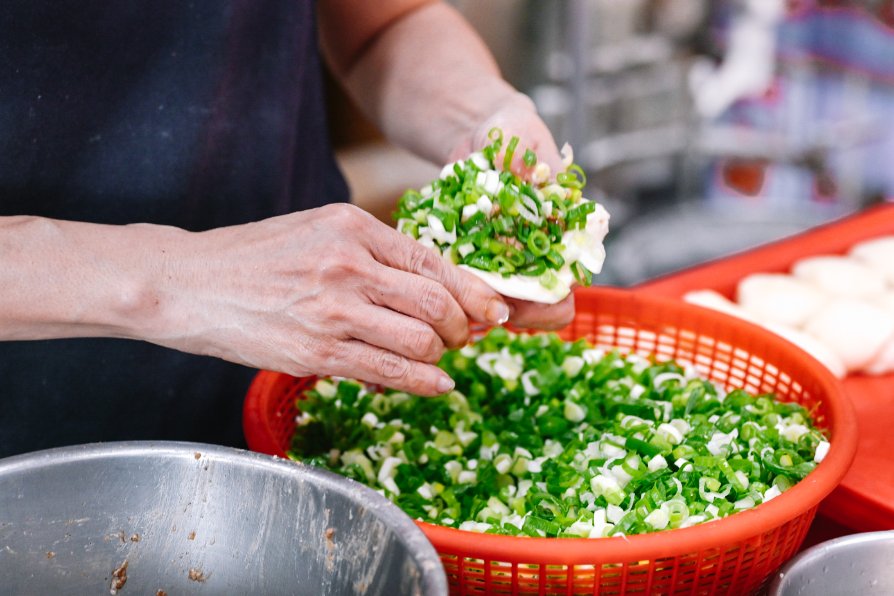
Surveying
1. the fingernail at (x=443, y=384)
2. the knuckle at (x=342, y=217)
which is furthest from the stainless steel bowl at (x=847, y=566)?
the knuckle at (x=342, y=217)

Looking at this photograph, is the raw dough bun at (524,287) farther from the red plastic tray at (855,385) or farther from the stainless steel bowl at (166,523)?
the red plastic tray at (855,385)

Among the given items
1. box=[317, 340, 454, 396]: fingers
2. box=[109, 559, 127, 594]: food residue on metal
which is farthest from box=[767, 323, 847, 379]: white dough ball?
box=[109, 559, 127, 594]: food residue on metal

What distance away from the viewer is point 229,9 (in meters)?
1.62

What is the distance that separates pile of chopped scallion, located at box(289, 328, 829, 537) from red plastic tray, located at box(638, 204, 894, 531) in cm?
12

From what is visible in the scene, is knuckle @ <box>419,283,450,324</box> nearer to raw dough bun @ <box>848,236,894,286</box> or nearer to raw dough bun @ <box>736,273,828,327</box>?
raw dough bun @ <box>736,273,828,327</box>

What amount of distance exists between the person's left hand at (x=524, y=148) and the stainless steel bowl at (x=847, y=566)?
1.54 ft

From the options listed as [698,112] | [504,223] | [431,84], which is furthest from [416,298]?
[698,112]

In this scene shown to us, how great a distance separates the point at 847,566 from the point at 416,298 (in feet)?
2.00

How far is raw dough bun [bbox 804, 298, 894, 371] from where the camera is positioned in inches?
76.4

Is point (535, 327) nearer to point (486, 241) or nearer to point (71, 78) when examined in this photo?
point (486, 241)

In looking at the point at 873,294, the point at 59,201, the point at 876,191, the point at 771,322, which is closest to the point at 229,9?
the point at 59,201

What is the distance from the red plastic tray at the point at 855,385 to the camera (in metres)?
1.44

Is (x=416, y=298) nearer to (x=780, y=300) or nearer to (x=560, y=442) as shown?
(x=560, y=442)

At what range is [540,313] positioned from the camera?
4.57 ft
